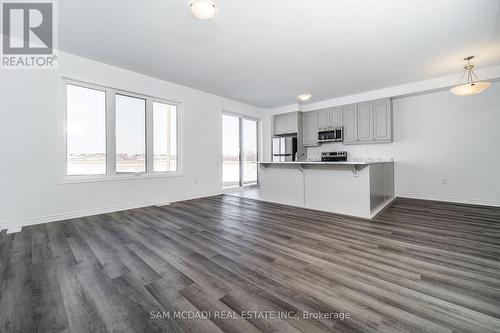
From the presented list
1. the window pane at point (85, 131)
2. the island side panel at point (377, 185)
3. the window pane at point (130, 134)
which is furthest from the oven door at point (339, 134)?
the window pane at point (85, 131)

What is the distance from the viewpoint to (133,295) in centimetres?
155

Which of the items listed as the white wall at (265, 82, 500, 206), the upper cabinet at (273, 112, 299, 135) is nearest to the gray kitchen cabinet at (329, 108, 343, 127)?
the upper cabinet at (273, 112, 299, 135)

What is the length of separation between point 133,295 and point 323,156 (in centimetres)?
582

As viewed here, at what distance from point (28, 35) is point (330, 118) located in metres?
6.76

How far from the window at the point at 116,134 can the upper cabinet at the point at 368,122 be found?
485 cm

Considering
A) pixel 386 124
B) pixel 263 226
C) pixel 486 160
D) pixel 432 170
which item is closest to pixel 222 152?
pixel 263 226

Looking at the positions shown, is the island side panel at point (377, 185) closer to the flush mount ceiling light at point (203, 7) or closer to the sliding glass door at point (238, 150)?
the flush mount ceiling light at point (203, 7)

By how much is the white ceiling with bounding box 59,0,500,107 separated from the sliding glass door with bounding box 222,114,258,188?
6.73 feet

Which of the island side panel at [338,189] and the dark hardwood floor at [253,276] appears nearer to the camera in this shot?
the dark hardwood floor at [253,276]

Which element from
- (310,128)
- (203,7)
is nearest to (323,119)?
(310,128)

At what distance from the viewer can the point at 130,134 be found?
14.5 ft

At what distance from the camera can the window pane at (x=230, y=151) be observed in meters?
6.41

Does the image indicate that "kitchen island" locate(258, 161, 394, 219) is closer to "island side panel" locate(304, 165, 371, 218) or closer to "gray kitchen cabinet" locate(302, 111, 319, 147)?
"island side panel" locate(304, 165, 371, 218)

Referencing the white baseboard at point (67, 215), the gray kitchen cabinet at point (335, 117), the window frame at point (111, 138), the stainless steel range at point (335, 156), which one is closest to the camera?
the white baseboard at point (67, 215)
